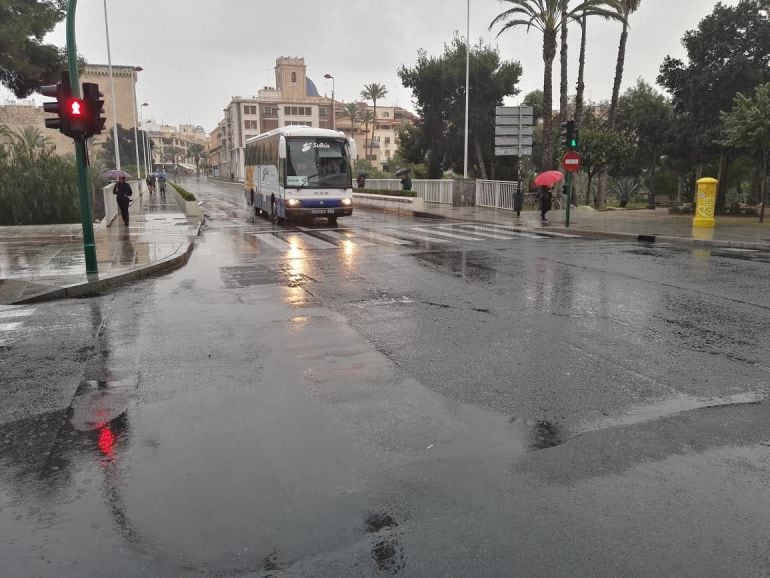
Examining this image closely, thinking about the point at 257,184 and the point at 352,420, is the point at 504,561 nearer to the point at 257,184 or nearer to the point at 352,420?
the point at 352,420

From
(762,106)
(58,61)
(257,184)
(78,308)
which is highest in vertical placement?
(58,61)

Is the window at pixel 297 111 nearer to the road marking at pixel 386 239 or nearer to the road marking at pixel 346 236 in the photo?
the road marking at pixel 346 236

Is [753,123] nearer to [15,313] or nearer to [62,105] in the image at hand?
[62,105]

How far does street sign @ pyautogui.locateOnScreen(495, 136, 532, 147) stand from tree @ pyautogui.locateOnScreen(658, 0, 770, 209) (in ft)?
30.4

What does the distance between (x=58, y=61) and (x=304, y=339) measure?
86.9 feet

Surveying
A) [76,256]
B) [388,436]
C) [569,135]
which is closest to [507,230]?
[569,135]

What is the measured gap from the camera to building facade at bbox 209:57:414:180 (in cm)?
12100

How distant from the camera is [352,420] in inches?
189

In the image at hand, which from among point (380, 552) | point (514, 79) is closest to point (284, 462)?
point (380, 552)

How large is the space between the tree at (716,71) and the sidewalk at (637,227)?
5.15 m

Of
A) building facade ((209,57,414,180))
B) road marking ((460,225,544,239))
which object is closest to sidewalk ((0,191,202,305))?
road marking ((460,225,544,239))

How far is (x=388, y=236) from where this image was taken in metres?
19.5

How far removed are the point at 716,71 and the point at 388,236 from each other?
65.4ft

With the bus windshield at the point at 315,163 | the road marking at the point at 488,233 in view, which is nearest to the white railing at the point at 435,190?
the road marking at the point at 488,233
